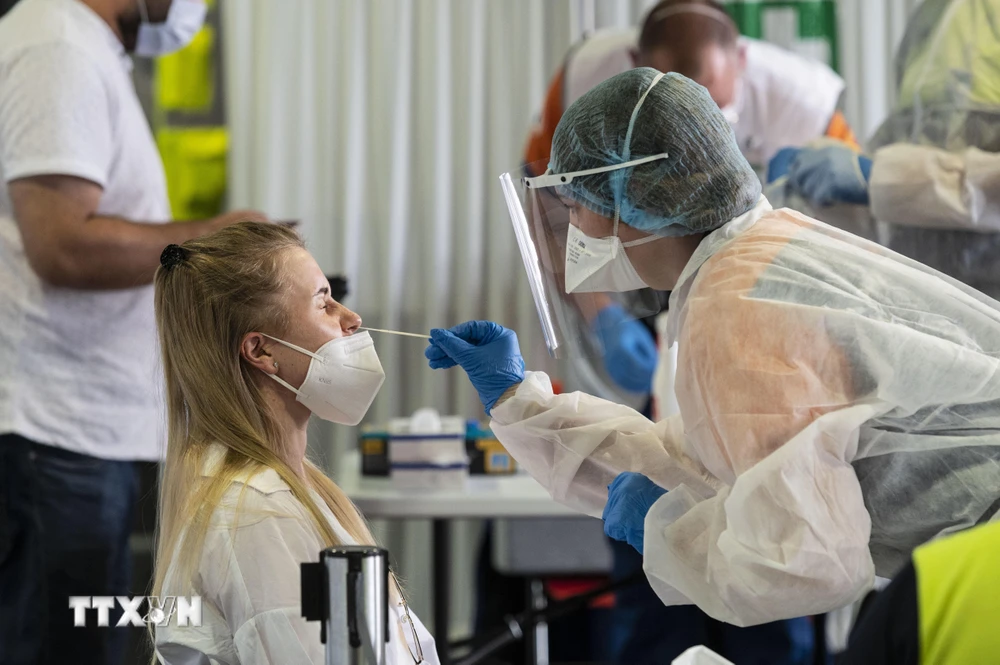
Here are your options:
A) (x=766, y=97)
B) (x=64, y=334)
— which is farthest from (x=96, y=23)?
(x=766, y=97)

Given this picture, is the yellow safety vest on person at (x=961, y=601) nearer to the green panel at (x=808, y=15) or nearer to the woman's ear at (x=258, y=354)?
the woman's ear at (x=258, y=354)

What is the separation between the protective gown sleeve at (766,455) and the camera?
3.58 ft

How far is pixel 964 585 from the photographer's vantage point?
2.26 ft

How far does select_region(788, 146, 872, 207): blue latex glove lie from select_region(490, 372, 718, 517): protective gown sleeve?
33.9 inches

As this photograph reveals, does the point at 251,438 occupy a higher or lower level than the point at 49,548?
higher

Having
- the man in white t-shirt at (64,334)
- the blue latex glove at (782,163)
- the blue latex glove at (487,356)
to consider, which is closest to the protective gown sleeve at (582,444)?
the blue latex glove at (487,356)

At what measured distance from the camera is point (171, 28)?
2.10m

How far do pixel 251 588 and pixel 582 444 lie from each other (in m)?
0.49

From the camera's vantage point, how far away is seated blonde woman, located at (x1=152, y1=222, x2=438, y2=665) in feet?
3.92

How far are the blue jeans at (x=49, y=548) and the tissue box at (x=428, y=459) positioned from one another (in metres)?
0.60

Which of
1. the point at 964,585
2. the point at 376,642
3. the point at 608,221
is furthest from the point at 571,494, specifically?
the point at 964,585

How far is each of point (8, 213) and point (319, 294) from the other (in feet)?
2.41

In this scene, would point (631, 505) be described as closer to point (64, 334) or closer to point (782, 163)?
point (64, 334)

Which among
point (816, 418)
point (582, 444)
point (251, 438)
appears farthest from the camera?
point (582, 444)
